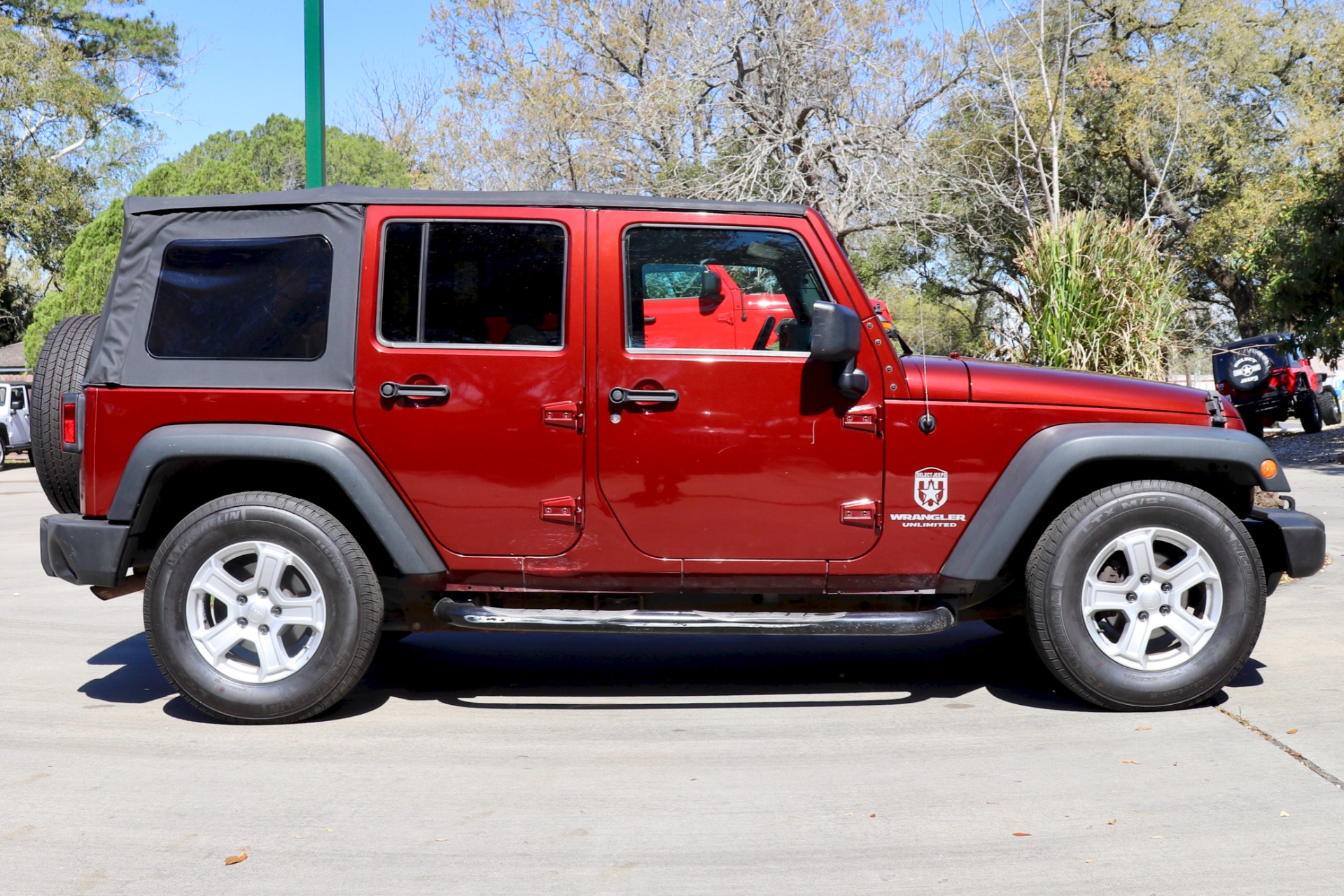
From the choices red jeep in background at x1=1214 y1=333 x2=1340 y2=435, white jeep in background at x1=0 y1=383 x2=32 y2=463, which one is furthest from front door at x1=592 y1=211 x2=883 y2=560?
white jeep in background at x1=0 y1=383 x2=32 y2=463

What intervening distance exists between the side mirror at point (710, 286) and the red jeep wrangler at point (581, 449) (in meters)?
0.02

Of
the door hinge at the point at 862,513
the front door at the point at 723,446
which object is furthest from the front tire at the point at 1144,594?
the front door at the point at 723,446

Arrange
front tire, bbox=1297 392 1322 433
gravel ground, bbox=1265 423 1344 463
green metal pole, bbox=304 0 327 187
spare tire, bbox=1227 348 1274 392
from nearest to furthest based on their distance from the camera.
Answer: green metal pole, bbox=304 0 327 187 → gravel ground, bbox=1265 423 1344 463 → spare tire, bbox=1227 348 1274 392 → front tire, bbox=1297 392 1322 433

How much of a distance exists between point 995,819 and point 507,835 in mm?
1441

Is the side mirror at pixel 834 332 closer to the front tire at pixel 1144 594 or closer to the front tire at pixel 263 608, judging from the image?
the front tire at pixel 1144 594

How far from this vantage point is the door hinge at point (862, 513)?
14.5 feet

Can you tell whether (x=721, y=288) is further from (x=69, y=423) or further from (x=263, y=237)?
(x=69, y=423)

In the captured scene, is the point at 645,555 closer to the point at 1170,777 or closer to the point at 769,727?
the point at 769,727

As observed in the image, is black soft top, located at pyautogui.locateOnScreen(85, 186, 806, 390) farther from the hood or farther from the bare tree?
the bare tree

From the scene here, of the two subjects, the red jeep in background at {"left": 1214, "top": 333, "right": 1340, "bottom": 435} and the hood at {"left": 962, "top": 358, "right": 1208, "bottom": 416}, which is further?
the red jeep in background at {"left": 1214, "top": 333, "right": 1340, "bottom": 435}

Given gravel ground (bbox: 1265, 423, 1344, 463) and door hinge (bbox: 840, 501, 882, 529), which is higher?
door hinge (bbox: 840, 501, 882, 529)

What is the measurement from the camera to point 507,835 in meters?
3.42

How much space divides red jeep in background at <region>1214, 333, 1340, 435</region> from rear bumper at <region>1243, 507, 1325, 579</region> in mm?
16446

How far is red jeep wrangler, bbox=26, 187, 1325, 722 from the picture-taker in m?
4.38
